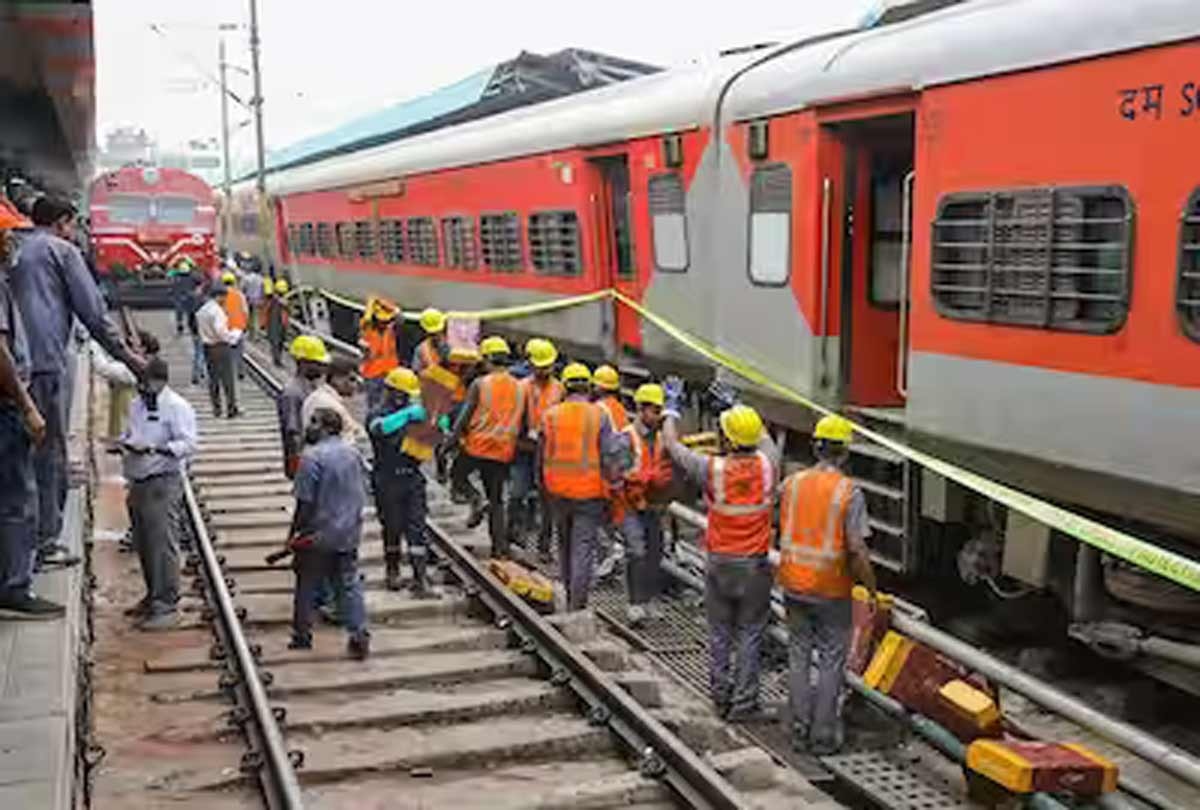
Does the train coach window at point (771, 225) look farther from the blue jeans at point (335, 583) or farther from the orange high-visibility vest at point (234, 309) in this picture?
the orange high-visibility vest at point (234, 309)

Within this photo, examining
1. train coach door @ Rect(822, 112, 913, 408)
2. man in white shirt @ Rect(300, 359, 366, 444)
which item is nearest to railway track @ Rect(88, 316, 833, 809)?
man in white shirt @ Rect(300, 359, 366, 444)

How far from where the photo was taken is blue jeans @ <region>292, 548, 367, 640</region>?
7477mm

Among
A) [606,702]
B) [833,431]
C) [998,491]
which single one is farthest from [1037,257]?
[606,702]

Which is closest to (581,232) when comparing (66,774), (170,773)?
(170,773)

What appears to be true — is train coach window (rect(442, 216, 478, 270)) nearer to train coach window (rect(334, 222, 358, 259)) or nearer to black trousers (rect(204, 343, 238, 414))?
black trousers (rect(204, 343, 238, 414))

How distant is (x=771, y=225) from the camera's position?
367 inches

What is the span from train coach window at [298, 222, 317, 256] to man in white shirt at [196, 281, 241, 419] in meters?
10.2

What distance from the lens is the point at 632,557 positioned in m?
8.61

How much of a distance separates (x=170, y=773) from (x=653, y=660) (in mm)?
2929

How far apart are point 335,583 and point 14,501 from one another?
222 centimetres

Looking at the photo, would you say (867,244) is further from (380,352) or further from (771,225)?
(380,352)

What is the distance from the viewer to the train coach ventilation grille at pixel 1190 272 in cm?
580

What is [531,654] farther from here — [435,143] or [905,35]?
[435,143]

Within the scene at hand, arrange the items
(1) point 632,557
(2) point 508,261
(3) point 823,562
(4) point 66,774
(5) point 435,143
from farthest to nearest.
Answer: (5) point 435,143, (2) point 508,261, (1) point 632,557, (3) point 823,562, (4) point 66,774
